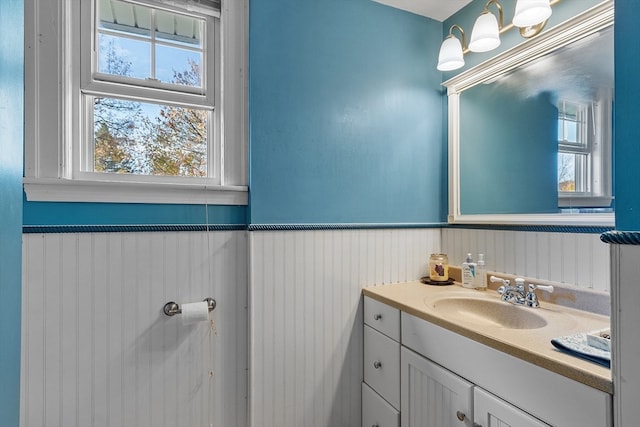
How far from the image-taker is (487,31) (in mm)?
1418

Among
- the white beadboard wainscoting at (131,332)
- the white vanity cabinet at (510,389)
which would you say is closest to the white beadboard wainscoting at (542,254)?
the white vanity cabinet at (510,389)

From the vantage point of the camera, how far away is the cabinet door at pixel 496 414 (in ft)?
2.80

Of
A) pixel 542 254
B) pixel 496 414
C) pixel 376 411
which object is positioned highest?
pixel 542 254

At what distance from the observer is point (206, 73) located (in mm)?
1486

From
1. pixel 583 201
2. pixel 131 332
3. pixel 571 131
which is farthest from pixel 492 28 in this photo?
pixel 131 332

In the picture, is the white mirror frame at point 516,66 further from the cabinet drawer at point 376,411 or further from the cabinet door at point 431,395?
the cabinet drawer at point 376,411

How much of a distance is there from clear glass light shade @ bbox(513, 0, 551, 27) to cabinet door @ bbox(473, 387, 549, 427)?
1391mm

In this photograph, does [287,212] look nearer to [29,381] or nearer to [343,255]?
[343,255]

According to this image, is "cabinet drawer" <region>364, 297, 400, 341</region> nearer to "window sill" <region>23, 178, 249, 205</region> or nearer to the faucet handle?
the faucet handle

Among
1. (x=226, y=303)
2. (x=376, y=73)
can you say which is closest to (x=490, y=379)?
(x=226, y=303)

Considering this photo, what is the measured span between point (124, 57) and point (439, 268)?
180 centimetres

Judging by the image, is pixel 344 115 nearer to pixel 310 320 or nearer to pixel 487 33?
pixel 487 33

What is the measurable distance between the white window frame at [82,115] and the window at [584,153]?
133cm

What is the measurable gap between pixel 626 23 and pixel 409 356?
1198mm
